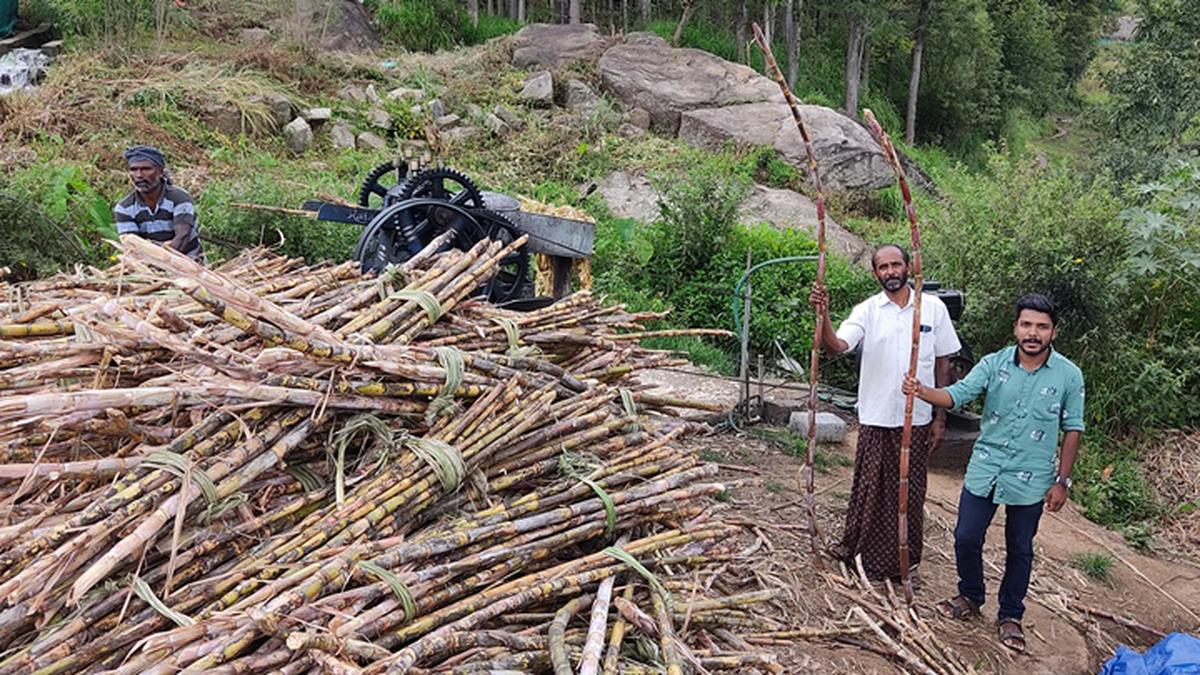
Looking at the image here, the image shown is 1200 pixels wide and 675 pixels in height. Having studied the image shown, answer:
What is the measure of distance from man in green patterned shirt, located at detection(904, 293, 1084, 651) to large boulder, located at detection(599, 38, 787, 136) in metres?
12.9

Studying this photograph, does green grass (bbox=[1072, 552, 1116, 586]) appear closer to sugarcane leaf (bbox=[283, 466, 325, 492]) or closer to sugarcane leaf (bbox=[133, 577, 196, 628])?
sugarcane leaf (bbox=[283, 466, 325, 492])

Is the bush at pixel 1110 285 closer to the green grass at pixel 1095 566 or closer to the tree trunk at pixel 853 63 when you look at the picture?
the green grass at pixel 1095 566

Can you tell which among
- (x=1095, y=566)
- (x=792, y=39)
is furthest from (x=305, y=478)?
(x=792, y=39)

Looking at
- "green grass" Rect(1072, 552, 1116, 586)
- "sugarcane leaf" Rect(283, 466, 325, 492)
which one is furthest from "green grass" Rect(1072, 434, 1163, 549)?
"sugarcane leaf" Rect(283, 466, 325, 492)

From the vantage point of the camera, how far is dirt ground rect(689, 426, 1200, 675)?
12.4 feet

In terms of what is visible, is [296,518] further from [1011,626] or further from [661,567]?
[1011,626]

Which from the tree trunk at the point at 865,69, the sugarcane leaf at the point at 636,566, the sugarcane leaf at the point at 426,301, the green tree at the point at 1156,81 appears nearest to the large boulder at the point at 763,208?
the green tree at the point at 1156,81

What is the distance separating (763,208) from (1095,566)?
8.63 meters

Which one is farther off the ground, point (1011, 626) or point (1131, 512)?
point (1011, 626)

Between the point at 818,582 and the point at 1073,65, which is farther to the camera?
the point at 1073,65

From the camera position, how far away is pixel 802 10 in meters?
21.8

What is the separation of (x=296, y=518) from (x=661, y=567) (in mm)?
1138

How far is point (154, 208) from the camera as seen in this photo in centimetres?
A: 498

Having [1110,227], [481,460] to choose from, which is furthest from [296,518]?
[1110,227]
